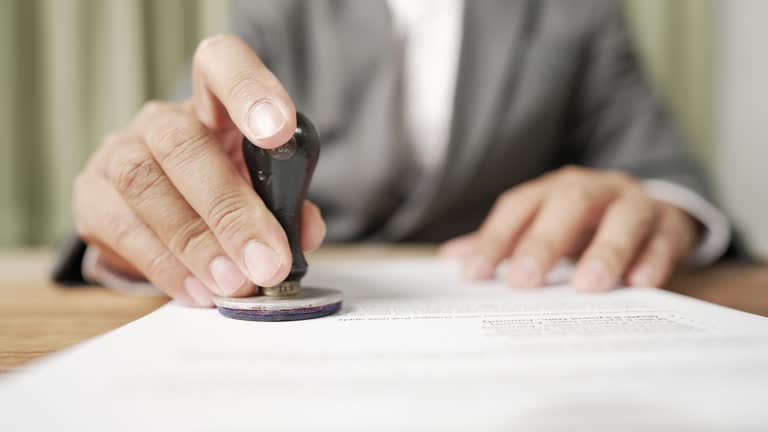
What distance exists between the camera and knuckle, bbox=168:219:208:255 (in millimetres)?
408

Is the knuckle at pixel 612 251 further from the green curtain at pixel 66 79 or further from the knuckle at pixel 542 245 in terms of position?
the green curtain at pixel 66 79

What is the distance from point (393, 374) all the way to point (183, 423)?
0.08m

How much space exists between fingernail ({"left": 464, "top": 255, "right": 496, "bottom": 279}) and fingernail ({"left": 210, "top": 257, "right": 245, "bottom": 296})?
252 mm

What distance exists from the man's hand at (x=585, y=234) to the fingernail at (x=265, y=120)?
257mm

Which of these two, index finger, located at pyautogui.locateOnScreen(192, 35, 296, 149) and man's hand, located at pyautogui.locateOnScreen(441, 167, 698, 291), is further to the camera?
man's hand, located at pyautogui.locateOnScreen(441, 167, 698, 291)

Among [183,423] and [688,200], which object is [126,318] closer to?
[183,423]

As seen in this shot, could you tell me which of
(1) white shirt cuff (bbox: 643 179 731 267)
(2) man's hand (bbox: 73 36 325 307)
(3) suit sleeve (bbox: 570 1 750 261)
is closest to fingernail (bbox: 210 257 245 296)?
(2) man's hand (bbox: 73 36 325 307)

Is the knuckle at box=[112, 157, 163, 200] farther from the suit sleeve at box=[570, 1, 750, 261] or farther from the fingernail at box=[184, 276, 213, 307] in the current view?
the suit sleeve at box=[570, 1, 750, 261]

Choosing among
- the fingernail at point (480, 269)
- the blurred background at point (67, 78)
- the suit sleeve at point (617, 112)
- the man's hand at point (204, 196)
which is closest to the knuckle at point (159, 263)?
the man's hand at point (204, 196)

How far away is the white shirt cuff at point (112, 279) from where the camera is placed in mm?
522

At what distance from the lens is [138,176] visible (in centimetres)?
42

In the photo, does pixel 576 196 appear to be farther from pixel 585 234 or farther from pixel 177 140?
pixel 177 140

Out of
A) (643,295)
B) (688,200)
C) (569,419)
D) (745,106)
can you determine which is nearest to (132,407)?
(569,419)

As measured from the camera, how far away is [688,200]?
2.47 ft
